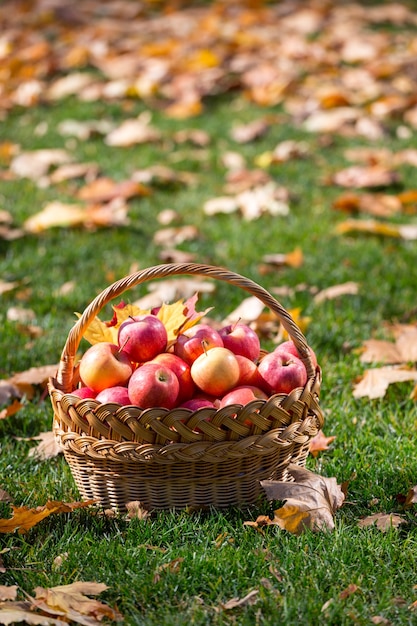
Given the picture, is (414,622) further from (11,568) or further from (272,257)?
(272,257)

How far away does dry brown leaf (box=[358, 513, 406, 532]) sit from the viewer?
228 centimetres

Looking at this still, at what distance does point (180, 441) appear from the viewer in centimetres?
221

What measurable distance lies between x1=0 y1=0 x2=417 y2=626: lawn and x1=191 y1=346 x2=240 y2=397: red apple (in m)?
0.34

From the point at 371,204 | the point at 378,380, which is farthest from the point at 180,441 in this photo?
the point at 371,204

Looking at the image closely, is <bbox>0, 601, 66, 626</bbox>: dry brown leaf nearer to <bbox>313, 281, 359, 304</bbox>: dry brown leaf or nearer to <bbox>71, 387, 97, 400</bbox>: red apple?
<bbox>71, 387, 97, 400</bbox>: red apple

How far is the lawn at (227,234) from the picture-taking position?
2094 mm

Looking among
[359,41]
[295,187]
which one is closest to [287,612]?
[295,187]

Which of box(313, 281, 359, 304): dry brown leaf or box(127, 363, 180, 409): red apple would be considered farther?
box(313, 281, 359, 304): dry brown leaf

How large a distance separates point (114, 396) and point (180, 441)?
0.23 meters

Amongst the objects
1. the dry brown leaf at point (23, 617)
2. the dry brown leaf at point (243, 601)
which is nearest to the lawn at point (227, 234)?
the dry brown leaf at point (243, 601)

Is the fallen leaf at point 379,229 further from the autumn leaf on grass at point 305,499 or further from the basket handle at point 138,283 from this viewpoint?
the autumn leaf on grass at point 305,499

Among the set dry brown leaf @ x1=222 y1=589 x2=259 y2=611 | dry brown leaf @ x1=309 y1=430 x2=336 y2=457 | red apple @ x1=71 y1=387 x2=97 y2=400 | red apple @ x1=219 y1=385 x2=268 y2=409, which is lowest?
dry brown leaf @ x1=309 y1=430 x2=336 y2=457

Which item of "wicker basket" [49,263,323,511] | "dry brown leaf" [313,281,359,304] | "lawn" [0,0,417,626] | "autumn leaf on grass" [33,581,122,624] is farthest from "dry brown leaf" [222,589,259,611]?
"dry brown leaf" [313,281,359,304]

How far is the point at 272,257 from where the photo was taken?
413 cm
